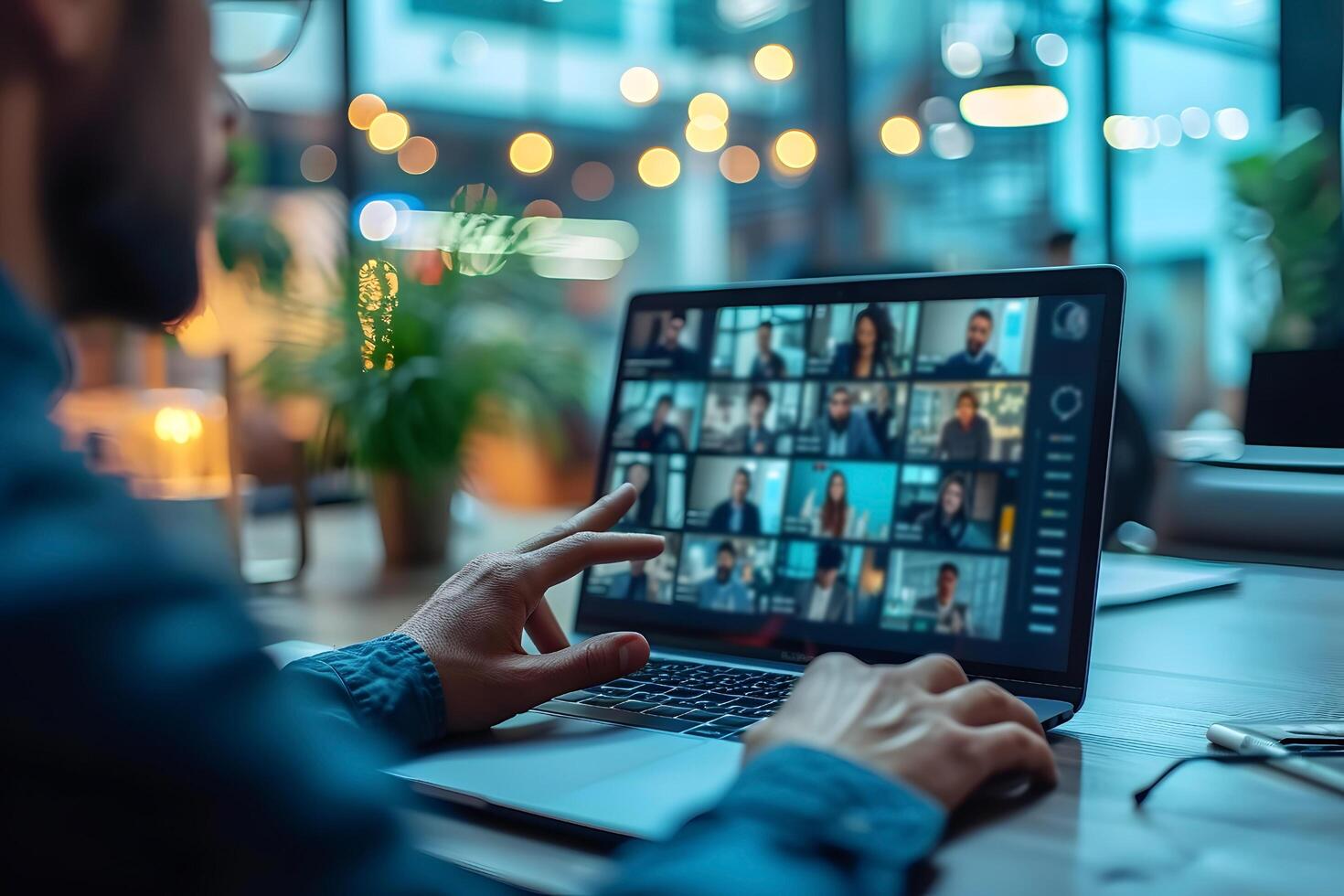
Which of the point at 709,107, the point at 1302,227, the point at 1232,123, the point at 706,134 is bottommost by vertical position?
the point at 1302,227

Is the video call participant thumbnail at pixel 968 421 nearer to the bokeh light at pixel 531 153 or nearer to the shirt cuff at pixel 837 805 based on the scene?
the shirt cuff at pixel 837 805

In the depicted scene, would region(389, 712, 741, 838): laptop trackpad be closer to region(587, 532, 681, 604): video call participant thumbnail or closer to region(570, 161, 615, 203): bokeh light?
region(587, 532, 681, 604): video call participant thumbnail

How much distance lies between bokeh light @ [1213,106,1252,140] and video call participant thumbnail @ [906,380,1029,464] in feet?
14.7

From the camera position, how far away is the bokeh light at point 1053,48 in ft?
16.2

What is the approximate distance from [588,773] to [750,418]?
41 centimetres

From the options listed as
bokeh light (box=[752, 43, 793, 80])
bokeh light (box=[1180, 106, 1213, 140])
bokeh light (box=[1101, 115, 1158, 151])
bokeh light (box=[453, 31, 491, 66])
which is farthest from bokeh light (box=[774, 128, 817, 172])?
bokeh light (box=[1180, 106, 1213, 140])

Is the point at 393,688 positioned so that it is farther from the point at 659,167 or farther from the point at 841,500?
the point at 659,167

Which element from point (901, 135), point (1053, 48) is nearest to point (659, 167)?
point (901, 135)

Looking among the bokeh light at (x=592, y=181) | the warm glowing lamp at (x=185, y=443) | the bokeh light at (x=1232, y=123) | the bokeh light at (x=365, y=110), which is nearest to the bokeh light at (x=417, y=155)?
the bokeh light at (x=365, y=110)

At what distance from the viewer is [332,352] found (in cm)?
164

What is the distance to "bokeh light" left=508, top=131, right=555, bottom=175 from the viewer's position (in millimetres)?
5301

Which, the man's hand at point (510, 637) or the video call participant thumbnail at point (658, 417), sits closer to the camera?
the man's hand at point (510, 637)

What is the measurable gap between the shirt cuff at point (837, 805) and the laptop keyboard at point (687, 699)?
8.0 inches

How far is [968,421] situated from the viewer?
0.86 metres
